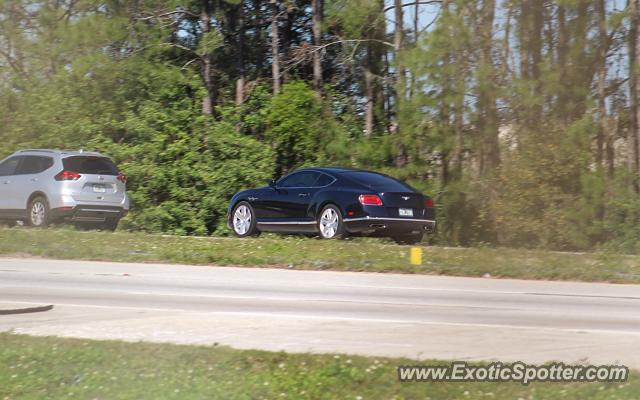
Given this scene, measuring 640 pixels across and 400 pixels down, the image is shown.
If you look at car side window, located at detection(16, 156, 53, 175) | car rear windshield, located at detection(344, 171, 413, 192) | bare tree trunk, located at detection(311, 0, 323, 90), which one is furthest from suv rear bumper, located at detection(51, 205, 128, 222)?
bare tree trunk, located at detection(311, 0, 323, 90)

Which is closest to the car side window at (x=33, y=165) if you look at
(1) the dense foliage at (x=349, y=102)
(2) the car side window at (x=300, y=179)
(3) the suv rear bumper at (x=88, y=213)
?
(3) the suv rear bumper at (x=88, y=213)

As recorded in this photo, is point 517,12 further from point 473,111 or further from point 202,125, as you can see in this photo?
point 202,125

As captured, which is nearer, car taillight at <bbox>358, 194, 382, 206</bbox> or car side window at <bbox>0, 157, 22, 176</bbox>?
car taillight at <bbox>358, 194, 382, 206</bbox>

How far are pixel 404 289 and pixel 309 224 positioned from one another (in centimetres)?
668

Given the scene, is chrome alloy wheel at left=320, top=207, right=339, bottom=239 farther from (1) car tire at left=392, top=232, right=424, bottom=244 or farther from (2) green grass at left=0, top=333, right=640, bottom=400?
(2) green grass at left=0, top=333, right=640, bottom=400

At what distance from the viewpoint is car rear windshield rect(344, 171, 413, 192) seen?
2045cm

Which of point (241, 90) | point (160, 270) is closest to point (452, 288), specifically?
point (160, 270)

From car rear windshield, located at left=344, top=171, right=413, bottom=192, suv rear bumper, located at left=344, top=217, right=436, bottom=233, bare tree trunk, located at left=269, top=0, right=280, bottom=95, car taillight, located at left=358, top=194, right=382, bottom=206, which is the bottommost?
suv rear bumper, located at left=344, top=217, right=436, bottom=233

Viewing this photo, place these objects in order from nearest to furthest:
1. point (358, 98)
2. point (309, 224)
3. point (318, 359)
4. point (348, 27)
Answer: point (318, 359) → point (309, 224) → point (348, 27) → point (358, 98)

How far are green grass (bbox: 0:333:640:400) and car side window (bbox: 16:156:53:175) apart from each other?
15218 millimetres

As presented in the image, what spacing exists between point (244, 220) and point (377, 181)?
3661mm

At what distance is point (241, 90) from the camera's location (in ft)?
102

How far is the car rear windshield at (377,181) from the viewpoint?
20.5m

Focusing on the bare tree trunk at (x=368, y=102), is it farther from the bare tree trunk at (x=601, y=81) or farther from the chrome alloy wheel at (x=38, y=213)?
the chrome alloy wheel at (x=38, y=213)
